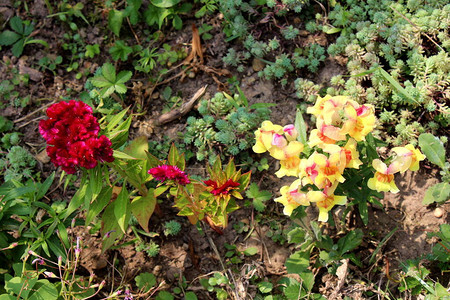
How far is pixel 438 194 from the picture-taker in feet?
9.84

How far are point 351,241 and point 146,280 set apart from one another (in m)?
1.50

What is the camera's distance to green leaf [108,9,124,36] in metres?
4.00

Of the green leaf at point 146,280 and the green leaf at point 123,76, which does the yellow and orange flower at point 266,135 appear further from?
the green leaf at point 123,76

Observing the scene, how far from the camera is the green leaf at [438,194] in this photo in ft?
9.77

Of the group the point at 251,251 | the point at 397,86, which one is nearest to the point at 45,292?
the point at 251,251

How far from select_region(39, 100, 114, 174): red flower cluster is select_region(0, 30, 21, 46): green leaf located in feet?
6.79

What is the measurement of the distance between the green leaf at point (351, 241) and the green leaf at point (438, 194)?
1.66 ft

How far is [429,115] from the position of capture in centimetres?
346

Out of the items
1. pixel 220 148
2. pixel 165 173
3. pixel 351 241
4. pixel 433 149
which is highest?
pixel 165 173

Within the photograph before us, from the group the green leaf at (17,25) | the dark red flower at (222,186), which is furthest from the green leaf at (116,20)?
the dark red flower at (222,186)

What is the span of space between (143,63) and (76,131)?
158 cm

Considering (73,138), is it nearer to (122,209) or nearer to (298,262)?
(122,209)

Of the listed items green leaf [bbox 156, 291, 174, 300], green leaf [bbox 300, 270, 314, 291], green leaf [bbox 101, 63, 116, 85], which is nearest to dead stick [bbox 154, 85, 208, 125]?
green leaf [bbox 101, 63, 116, 85]

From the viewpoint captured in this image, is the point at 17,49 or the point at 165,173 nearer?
the point at 165,173
